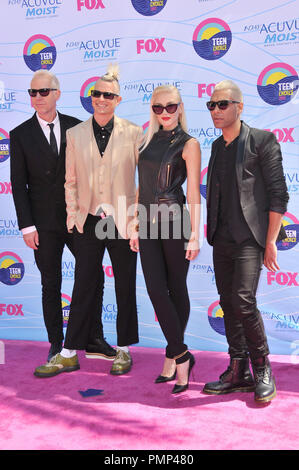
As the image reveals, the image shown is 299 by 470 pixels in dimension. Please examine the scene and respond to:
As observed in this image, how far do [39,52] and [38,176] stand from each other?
1.30 meters

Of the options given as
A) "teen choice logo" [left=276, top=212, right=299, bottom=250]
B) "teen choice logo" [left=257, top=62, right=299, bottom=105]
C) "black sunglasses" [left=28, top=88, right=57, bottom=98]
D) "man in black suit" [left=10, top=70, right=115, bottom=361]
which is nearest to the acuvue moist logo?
"man in black suit" [left=10, top=70, right=115, bottom=361]

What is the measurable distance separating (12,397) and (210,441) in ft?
4.27

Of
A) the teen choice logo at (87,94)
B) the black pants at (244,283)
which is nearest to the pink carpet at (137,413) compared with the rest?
the black pants at (244,283)

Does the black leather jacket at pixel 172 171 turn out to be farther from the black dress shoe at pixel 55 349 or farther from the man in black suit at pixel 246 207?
the black dress shoe at pixel 55 349

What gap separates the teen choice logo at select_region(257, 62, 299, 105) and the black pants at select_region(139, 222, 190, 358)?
4.66 feet

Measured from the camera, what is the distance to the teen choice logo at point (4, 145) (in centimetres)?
447

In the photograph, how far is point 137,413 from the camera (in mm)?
2871

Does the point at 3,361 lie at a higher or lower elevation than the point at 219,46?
lower

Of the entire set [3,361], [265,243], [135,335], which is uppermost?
[265,243]

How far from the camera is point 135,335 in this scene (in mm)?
3605

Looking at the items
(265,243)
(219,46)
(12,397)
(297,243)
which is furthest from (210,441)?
(219,46)

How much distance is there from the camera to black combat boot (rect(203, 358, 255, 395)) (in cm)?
313

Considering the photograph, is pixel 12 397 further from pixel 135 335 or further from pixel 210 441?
pixel 210 441

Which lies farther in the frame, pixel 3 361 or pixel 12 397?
pixel 3 361
